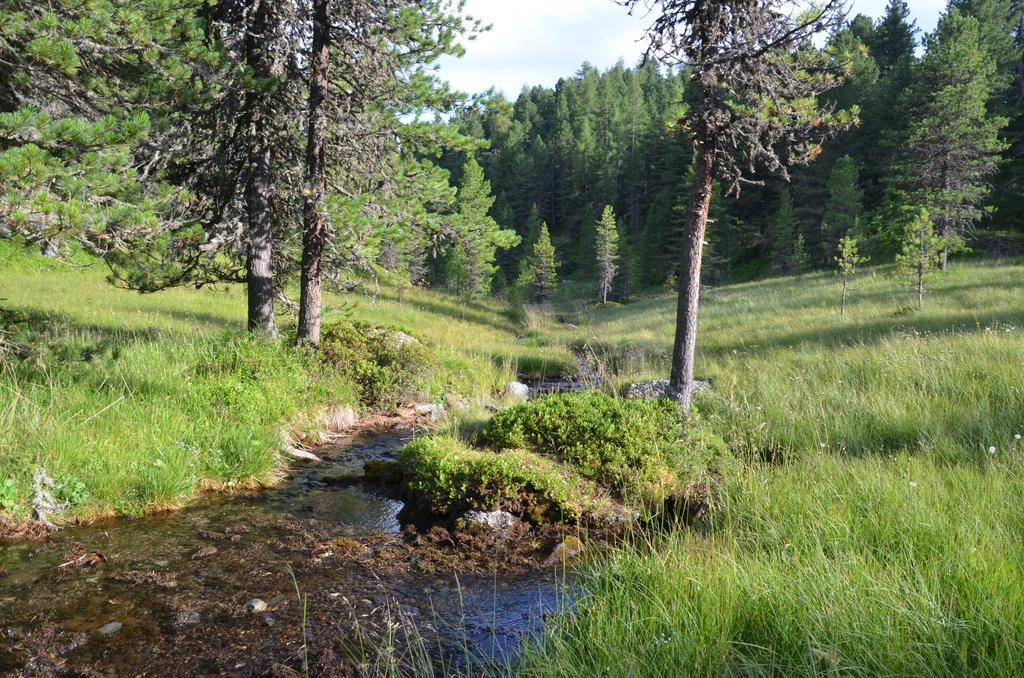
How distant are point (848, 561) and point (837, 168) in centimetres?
5048

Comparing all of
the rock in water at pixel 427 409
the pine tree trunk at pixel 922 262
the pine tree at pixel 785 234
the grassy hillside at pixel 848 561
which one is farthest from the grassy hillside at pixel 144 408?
the pine tree at pixel 785 234

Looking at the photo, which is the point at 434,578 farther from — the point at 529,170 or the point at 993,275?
the point at 529,170

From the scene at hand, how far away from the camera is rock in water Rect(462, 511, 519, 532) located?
223 inches

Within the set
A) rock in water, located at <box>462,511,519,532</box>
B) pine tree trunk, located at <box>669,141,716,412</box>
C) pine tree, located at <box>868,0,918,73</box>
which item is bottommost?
rock in water, located at <box>462,511,519,532</box>

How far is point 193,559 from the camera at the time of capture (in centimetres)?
480

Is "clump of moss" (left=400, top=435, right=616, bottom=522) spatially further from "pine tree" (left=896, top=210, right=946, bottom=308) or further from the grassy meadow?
"pine tree" (left=896, top=210, right=946, bottom=308)

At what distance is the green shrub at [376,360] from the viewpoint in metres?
10.8

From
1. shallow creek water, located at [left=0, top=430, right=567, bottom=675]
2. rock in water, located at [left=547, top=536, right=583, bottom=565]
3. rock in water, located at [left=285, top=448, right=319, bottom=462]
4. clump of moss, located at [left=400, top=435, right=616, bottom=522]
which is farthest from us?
rock in water, located at [left=285, top=448, right=319, bottom=462]

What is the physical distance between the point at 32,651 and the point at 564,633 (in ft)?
10.4

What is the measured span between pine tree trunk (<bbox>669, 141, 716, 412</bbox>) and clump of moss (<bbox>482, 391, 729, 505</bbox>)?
0.71m

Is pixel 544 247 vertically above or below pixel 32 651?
above

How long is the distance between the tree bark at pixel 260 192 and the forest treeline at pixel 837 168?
3425 mm

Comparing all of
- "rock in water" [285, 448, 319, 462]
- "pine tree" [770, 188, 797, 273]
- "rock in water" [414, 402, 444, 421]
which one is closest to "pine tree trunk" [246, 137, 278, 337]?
"rock in water" [414, 402, 444, 421]

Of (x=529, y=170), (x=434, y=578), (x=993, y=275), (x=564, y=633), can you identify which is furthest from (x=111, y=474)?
(x=529, y=170)
